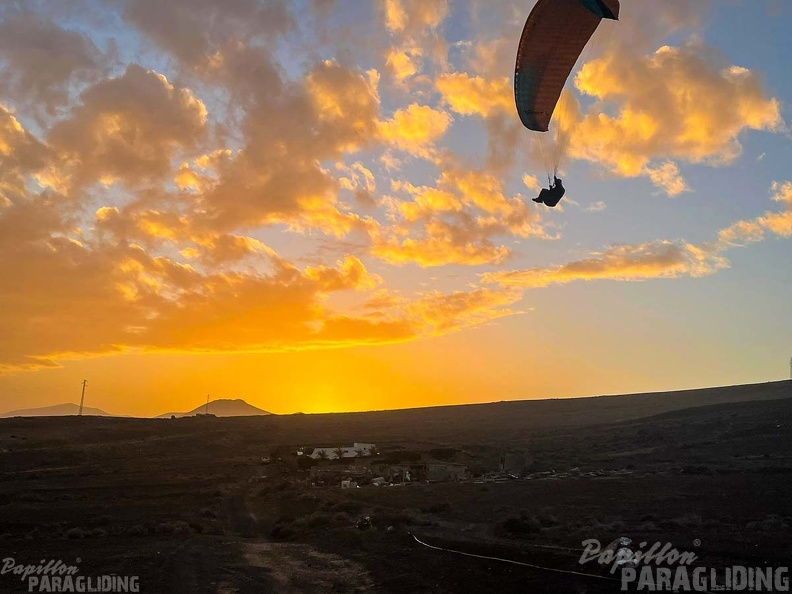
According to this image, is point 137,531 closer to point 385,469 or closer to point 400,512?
point 400,512

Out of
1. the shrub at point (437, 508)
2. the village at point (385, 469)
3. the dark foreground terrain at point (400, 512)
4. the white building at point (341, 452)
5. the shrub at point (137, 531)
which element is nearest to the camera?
the dark foreground terrain at point (400, 512)

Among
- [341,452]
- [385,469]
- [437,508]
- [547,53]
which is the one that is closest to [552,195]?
[547,53]

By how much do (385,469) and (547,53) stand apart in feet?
131

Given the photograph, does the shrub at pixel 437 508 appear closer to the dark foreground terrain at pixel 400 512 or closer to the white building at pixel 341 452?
the dark foreground terrain at pixel 400 512

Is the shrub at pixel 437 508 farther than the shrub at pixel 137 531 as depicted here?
Yes

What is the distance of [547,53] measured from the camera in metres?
20.8

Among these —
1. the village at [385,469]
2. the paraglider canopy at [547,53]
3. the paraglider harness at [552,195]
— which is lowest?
the village at [385,469]

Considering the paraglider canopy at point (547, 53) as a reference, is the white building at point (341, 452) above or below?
below

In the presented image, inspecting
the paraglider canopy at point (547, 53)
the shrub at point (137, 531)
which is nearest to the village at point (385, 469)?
the shrub at point (137, 531)

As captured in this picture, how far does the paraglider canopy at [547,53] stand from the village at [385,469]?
91.8ft

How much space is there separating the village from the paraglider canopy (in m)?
28.0

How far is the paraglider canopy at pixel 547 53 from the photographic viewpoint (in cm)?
1958

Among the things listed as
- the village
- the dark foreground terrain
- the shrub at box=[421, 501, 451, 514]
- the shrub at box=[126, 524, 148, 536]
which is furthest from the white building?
the shrub at box=[126, 524, 148, 536]

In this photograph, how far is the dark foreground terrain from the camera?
17016 millimetres
